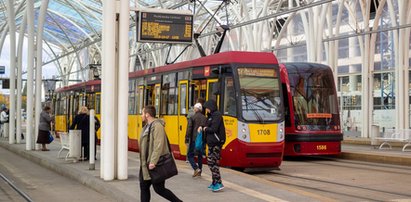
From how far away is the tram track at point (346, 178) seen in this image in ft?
36.8

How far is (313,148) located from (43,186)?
9052 mm

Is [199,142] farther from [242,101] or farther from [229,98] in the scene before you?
[229,98]

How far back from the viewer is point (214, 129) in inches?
398

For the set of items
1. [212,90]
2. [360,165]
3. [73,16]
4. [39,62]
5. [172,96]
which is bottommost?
[360,165]

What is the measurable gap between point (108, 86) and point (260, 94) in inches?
169

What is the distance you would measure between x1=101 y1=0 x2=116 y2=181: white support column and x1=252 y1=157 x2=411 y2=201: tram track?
405 cm

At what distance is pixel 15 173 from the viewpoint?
15.2 meters

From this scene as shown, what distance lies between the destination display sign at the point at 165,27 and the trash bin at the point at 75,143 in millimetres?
3723

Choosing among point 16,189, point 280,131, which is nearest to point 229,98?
point 280,131

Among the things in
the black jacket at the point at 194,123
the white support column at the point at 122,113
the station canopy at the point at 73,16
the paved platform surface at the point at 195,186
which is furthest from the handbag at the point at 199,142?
the station canopy at the point at 73,16

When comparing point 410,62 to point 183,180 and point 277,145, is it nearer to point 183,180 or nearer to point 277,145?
point 277,145

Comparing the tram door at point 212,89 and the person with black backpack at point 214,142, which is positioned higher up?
the tram door at point 212,89

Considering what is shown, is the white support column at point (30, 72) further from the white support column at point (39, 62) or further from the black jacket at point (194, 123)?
the black jacket at point (194, 123)

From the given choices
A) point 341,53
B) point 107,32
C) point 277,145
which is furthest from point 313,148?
point 341,53
